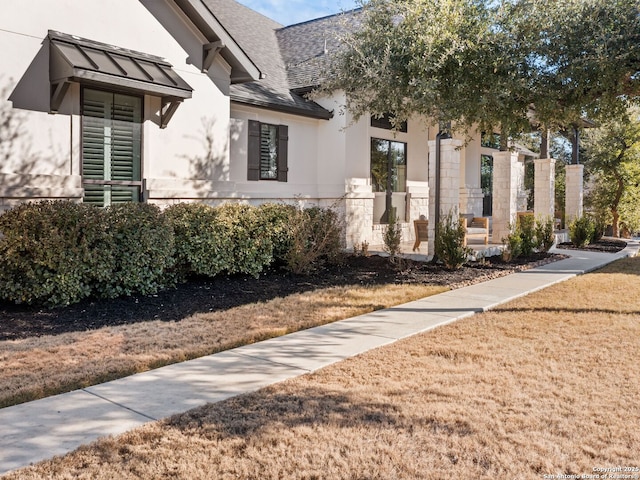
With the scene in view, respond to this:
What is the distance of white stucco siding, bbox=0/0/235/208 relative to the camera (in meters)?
8.90

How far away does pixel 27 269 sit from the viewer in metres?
7.73

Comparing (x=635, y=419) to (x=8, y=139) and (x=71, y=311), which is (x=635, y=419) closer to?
(x=71, y=311)

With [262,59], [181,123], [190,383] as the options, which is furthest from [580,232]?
[190,383]

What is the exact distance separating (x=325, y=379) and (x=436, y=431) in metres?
1.43

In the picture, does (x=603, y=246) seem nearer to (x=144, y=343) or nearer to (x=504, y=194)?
(x=504, y=194)

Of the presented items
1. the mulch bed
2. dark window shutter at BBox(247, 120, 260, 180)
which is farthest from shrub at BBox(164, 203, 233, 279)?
dark window shutter at BBox(247, 120, 260, 180)

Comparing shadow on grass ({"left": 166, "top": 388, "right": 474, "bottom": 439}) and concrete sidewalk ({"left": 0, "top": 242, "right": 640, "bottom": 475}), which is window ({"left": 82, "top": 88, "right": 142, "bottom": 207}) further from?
shadow on grass ({"left": 166, "top": 388, "right": 474, "bottom": 439})

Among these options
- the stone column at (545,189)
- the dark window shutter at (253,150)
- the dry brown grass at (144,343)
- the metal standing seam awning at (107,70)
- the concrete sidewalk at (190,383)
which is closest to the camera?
the concrete sidewalk at (190,383)

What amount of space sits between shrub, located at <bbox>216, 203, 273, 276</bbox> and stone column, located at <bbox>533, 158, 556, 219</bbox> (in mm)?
11898

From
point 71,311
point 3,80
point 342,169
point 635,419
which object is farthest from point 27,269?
point 342,169

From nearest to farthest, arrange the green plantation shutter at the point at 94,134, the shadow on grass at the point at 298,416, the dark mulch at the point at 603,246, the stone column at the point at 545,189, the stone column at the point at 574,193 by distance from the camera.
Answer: the shadow on grass at the point at 298,416, the green plantation shutter at the point at 94,134, the dark mulch at the point at 603,246, the stone column at the point at 545,189, the stone column at the point at 574,193

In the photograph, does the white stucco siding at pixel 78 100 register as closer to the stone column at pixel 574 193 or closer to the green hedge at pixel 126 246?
the green hedge at pixel 126 246

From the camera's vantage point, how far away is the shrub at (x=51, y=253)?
7.71m

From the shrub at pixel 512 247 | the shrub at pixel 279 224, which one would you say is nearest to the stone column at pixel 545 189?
the shrub at pixel 512 247
